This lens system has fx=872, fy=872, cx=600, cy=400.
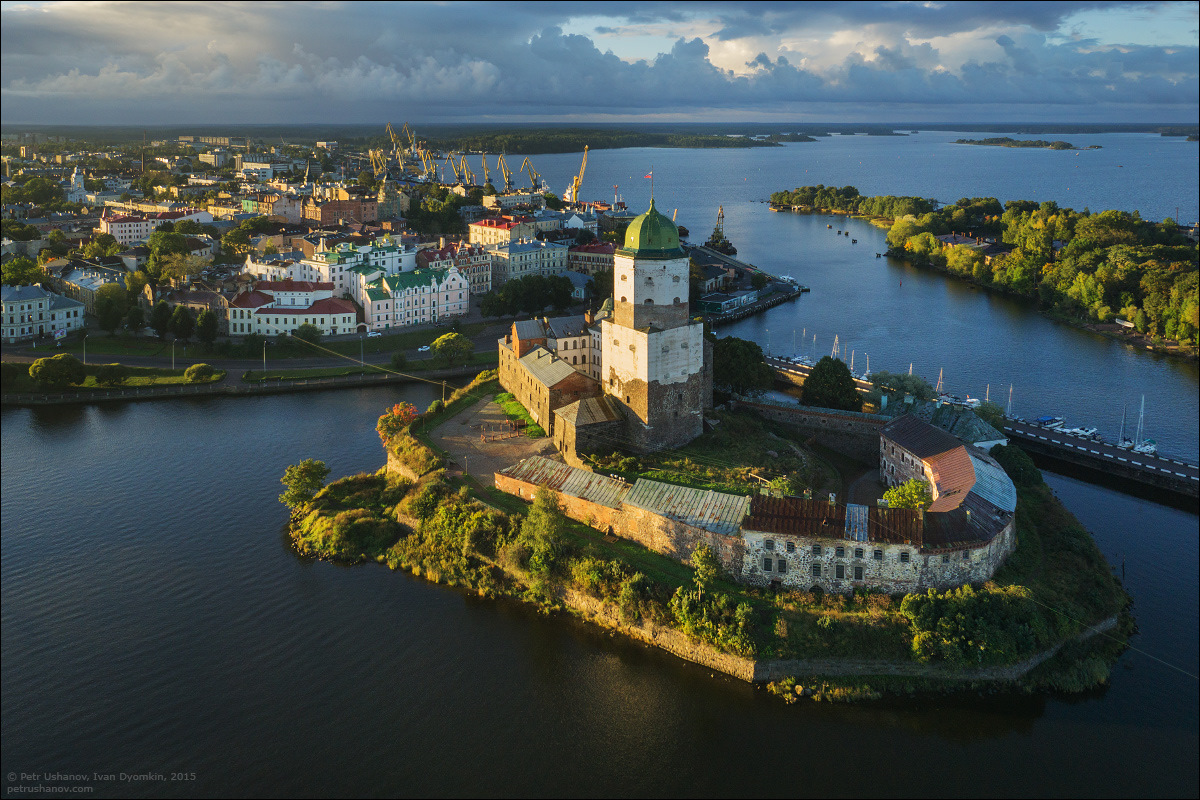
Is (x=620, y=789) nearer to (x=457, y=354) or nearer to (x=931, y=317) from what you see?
(x=457, y=354)

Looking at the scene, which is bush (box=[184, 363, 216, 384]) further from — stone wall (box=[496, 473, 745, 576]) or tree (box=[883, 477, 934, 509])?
tree (box=[883, 477, 934, 509])

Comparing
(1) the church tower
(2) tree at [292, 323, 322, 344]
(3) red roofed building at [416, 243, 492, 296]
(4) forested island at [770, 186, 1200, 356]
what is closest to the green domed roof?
(1) the church tower

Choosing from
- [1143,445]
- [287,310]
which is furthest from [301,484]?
[1143,445]

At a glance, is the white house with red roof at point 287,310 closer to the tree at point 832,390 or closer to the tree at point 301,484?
the tree at point 301,484

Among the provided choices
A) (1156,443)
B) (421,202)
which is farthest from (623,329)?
(421,202)

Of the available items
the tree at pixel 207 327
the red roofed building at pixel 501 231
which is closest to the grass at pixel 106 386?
the tree at pixel 207 327

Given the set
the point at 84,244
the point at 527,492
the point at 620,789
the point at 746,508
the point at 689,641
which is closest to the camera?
the point at 620,789
